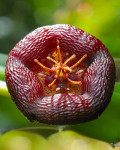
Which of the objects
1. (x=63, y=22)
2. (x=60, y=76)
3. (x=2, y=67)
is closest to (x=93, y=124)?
(x=60, y=76)

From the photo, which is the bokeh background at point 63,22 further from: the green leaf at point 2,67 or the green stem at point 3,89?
the green stem at point 3,89

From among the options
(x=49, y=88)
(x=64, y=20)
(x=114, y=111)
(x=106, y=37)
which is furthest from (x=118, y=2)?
(x=49, y=88)

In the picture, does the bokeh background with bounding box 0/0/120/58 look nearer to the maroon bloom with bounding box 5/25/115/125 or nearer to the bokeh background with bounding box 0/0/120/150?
the bokeh background with bounding box 0/0/120/150

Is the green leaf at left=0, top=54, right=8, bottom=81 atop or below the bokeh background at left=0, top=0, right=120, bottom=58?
below

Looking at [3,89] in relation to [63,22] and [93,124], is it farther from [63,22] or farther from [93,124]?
[63,22]

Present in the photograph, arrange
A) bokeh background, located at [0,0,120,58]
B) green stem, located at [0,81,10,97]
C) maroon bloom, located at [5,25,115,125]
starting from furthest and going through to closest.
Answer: bokeh background, located at [0,0,120,58]
green stem, located at [0,81,10,97]
maroon bloom, located at [5,25,115,125]

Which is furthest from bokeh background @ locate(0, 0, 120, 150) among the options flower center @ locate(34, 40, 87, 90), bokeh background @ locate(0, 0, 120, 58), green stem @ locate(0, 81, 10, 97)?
flower center @ locate(34, 40, 87, 90)

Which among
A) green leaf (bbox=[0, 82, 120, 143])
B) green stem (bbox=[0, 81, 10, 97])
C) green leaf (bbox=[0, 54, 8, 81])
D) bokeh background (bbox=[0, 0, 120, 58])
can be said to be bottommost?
green leaf (bbox=[0, 82, 120, 143])
